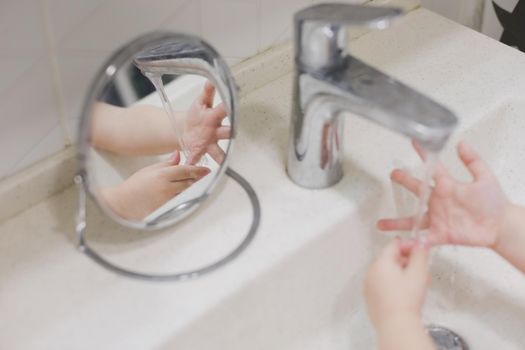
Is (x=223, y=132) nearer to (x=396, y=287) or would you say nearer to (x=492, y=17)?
(x=396, y=287)

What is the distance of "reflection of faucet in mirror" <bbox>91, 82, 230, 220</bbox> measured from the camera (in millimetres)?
584

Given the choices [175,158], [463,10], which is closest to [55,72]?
[175,158]

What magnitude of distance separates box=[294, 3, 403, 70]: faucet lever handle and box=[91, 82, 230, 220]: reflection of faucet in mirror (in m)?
0.10

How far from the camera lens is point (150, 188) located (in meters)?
0.62

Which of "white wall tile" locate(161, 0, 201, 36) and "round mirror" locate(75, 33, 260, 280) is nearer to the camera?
"round mirror" locate(75, 33, 260, 280)

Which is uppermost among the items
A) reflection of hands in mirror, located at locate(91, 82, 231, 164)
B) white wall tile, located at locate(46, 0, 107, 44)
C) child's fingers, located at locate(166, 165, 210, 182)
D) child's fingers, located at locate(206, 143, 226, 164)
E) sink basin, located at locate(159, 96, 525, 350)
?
white wall tile, located at locate(46, 0, 107, 44)

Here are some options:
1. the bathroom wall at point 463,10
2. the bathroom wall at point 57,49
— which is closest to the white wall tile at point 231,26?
the bathroom wall at point 57,49

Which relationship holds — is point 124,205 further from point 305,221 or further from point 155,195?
point 305,221

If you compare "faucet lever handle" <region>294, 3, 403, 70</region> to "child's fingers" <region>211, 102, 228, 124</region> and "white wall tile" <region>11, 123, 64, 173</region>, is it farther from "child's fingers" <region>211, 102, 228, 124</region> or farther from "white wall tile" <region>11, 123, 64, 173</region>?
"white wall tile" <region>11, 123, 64, 173</region>

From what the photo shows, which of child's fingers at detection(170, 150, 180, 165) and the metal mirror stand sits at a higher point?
child's fingers at detection(170, 150, 180, 165)

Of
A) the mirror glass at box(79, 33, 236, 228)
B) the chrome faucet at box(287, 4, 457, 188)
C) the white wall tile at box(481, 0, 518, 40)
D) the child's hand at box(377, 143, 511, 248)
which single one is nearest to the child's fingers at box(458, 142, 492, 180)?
the child's hand at box(377, 143, 511, 248)

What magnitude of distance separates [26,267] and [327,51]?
30 centimetres

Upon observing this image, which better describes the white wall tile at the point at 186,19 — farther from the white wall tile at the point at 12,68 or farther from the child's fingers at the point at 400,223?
the child's fingers at the point at 400,223

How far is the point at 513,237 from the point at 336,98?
20cm
